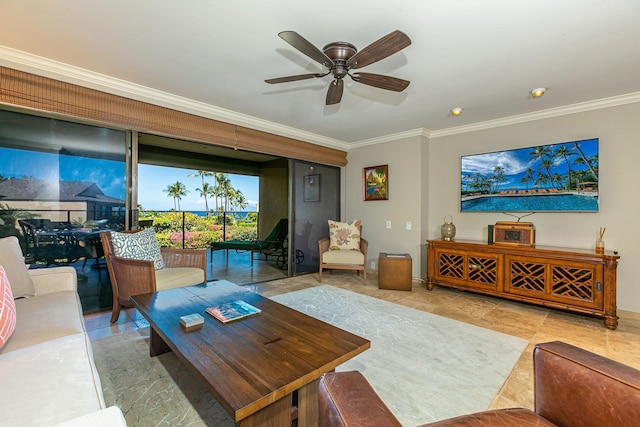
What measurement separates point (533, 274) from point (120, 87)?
186 inches

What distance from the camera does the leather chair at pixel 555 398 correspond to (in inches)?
29.8

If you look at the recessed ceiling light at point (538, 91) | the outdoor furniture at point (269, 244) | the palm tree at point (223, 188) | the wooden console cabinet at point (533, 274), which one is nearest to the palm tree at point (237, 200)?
the palm tree at point (223, 188)

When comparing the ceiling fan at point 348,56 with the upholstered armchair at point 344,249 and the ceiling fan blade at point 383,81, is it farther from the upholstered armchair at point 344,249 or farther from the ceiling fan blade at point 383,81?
the upholstered armchair at point 344,249

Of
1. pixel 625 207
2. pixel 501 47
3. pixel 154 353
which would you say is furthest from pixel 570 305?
pixel 154 353

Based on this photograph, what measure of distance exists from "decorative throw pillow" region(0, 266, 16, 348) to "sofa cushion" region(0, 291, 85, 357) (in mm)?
70

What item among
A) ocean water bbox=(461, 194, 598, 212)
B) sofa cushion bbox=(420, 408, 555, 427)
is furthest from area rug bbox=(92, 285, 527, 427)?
ocean water bbox=(461, 194, 598, 212)

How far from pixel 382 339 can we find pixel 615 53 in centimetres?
292

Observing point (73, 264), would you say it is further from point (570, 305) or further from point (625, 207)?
point (625, 207)

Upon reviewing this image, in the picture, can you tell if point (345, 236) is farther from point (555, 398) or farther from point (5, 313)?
point (5, 313)

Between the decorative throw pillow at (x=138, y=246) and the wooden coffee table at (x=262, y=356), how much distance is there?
981mm

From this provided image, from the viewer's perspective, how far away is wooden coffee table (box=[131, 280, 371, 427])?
104cm

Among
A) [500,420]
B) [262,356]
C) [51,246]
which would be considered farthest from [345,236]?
[500,420]

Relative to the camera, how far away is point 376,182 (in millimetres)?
4766

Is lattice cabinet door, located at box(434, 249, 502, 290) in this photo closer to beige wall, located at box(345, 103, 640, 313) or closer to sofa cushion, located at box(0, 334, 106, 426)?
beige wall, located at box(345, 103, 640, 313)
